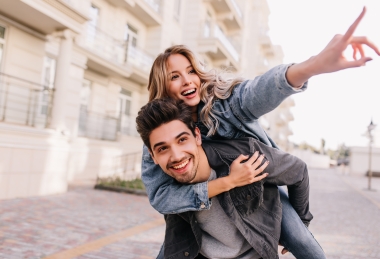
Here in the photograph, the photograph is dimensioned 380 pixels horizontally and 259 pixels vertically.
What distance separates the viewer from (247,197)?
6.33 feet

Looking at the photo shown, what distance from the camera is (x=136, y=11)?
14977 mm

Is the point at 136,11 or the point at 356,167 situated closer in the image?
the point at 136,11

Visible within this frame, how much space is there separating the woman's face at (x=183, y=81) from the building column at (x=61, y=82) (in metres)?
7.36

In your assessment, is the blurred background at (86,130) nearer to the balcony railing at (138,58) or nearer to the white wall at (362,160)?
the balcony railing at (138,58)

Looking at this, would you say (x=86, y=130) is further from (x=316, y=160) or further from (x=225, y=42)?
(x=316, y=160)

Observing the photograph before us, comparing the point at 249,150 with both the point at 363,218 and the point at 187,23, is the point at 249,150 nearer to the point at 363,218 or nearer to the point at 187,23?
the point at 363,218

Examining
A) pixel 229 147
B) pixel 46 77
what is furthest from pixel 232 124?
pixel 46 77

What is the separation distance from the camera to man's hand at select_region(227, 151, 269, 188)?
1799mm

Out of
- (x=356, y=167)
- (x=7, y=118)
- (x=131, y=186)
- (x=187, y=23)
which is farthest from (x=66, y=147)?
(x=356, y=167)

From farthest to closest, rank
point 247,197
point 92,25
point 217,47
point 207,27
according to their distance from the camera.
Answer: point 207,27 < point 217,47 < point 92,25 < point 247,197

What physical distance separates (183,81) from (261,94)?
0.61 meters

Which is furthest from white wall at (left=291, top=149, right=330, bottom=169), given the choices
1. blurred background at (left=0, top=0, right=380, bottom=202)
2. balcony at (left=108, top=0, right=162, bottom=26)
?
balcony at (left=108, top=0, right=162, bottom=26)

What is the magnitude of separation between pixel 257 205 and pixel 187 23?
17.7 m

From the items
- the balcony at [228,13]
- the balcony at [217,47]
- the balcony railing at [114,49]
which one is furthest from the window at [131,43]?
the balcony at [228,13]
